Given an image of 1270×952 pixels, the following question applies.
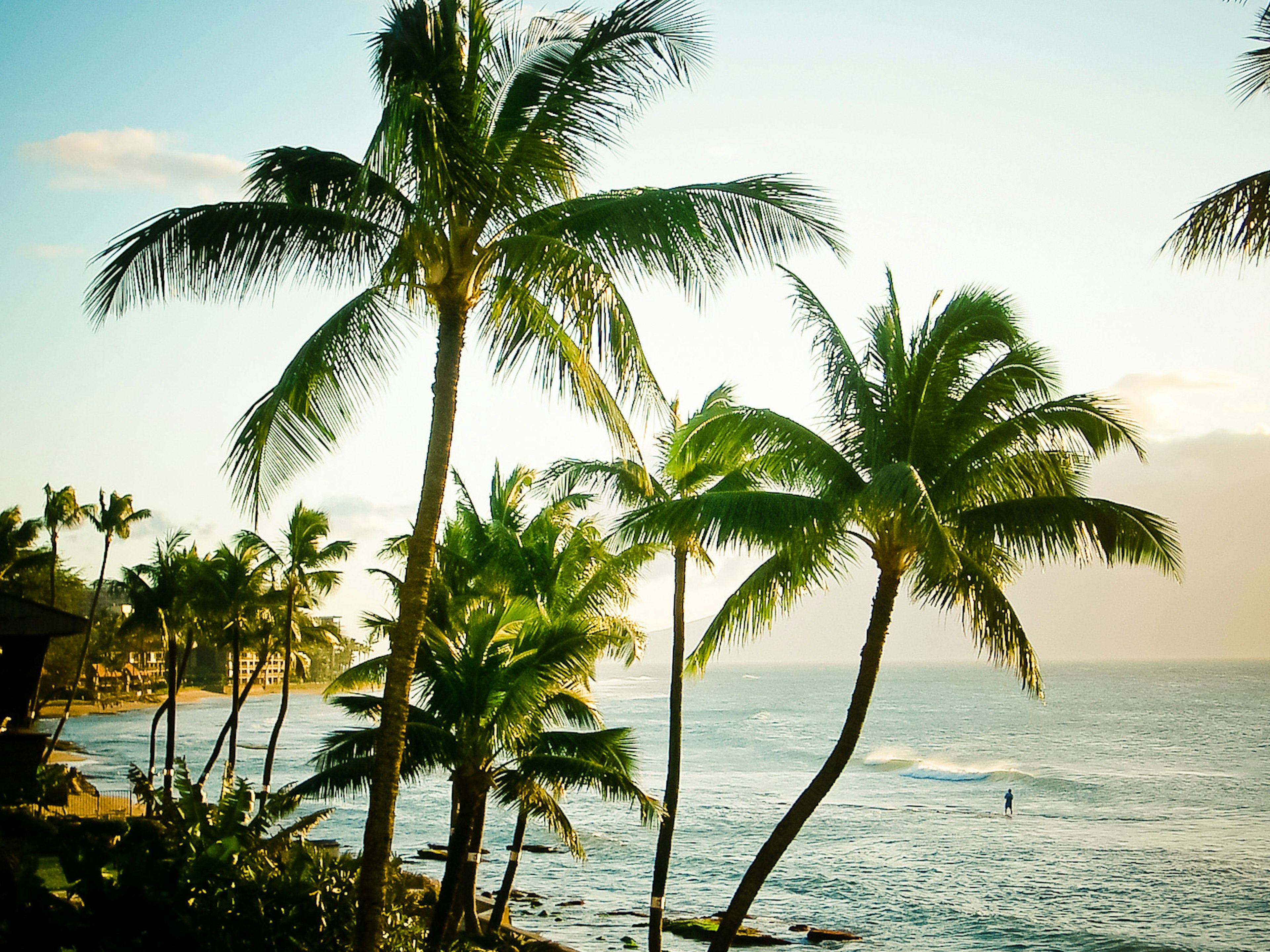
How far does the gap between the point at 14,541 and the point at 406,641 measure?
123ft

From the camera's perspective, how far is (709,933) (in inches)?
938

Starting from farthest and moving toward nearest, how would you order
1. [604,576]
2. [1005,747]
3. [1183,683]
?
1. [1183,683]
2. [1005,747]
3. [604,576]

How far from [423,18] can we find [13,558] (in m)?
38.9

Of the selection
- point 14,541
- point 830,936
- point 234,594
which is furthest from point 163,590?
point 830,936

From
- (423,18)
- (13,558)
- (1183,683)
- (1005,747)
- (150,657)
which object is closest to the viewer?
(423,18)

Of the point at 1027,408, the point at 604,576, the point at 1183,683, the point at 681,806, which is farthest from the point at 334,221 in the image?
the point at 1183,683

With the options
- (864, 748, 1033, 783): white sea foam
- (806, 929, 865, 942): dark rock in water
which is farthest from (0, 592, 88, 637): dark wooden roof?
(864, 748, 1033, 783): white sea foam

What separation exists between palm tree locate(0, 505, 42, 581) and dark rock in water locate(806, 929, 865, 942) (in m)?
31.4

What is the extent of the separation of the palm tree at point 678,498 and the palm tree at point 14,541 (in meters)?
30.4

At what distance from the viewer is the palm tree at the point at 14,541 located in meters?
37.8

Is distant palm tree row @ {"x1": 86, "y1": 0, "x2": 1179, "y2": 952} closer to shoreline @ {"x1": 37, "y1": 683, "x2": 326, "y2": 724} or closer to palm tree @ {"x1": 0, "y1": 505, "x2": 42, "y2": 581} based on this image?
palm tree @ {"x1": 0, "y1": 505, "x2": 42, "y2": 581}

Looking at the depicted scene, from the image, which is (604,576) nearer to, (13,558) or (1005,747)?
(13,558)

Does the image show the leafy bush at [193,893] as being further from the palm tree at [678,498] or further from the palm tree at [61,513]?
the palm tree at [61,513]

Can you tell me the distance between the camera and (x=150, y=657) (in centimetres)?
13688
